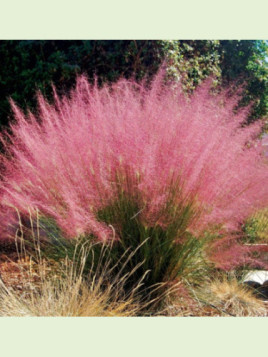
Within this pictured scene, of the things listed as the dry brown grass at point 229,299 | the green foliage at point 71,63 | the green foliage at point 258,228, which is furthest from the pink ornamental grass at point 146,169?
the green foliage at point 71,63

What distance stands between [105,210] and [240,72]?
3.92 m

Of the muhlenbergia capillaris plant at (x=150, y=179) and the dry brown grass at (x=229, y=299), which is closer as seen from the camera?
the muhlenbergia capillaris plant at (x=150, y=179)

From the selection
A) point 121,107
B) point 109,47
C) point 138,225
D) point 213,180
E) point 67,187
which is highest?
point 109,47

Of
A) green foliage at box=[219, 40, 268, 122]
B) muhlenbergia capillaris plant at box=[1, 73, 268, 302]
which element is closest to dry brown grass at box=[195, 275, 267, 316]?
muhlenbergia capillaris plant at box=[1, 73, 268, 302]

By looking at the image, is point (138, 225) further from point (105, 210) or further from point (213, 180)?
point (213, 180)

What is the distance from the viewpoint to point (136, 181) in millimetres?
2572

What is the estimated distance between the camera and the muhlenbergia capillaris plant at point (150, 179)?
96.3 inches

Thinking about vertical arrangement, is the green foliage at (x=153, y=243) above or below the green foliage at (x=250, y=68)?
below

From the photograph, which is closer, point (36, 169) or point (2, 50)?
point (36, 169)

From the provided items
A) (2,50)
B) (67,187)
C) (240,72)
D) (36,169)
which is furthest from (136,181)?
(240,72)

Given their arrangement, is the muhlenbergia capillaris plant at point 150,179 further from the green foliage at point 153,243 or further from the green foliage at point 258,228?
the green foliage at point 258,228

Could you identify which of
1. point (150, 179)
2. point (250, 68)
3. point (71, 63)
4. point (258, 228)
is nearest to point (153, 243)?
point (150, 179)

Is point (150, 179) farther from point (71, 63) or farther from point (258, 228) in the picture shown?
point (71, 63)

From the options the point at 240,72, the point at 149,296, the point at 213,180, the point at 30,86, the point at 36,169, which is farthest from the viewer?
the point at 240,72
